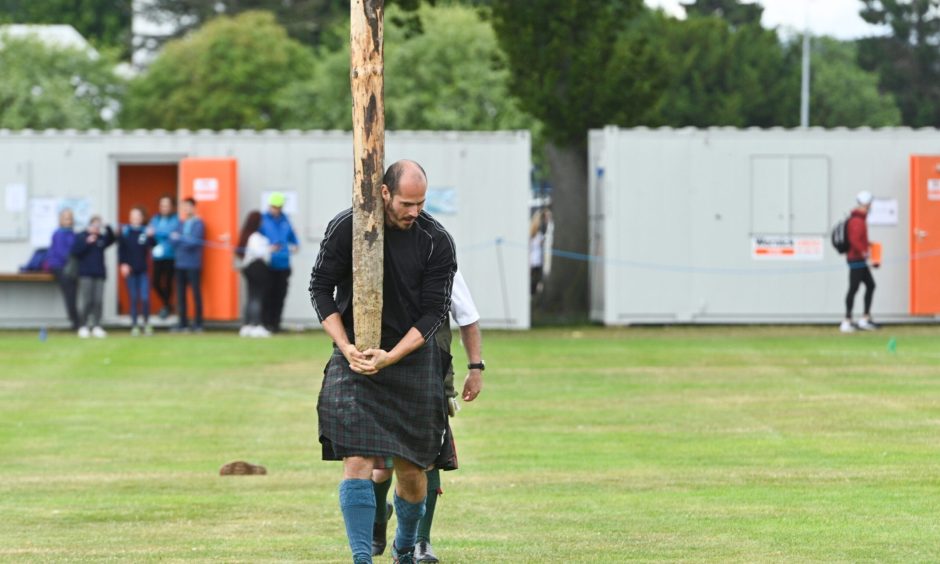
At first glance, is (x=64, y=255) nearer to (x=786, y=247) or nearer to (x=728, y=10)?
(x=786, y=247)

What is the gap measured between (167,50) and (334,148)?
54970 millimetres

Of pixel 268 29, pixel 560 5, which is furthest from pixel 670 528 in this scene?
pixel 268 29

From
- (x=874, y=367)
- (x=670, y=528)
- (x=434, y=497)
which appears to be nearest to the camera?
(x=434, y=497)

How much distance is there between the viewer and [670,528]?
9.80 metres

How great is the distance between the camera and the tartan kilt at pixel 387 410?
25.5 ft

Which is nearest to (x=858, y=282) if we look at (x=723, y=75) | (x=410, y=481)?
(x=410, y=481)

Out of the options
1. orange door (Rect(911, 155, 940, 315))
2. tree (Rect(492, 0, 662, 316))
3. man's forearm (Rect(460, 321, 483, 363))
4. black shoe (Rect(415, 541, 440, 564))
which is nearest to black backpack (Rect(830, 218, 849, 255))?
orange door (Rect(911, 155, 940, 315))

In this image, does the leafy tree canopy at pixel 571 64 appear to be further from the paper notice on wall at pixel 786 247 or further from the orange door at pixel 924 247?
the orange door at pixel 924 247

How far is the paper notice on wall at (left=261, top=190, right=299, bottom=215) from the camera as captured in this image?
2739 centimetres

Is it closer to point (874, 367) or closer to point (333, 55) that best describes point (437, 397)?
point (874, 367)

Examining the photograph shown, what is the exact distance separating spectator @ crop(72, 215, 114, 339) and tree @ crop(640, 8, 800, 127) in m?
49.0

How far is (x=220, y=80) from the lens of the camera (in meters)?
77.4

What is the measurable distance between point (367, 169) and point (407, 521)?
5.25 feet

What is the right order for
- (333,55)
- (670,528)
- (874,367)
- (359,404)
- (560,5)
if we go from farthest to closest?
(333,55), (560,5), (874,367), (670,528), (359,404)
